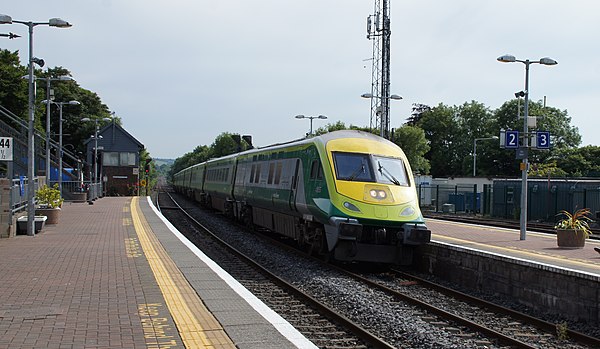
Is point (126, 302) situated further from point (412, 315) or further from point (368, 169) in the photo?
point (368, 169)

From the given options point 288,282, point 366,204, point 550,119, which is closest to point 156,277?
point 288,282

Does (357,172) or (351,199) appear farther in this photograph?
(357,172)

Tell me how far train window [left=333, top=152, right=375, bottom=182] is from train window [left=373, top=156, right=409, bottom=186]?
202mm

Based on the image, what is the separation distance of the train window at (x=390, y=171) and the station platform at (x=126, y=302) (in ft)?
15.3

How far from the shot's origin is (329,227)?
1460 cm

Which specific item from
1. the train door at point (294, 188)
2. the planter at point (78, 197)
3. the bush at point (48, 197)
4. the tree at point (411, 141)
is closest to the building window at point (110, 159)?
the planter at point (78, 197)

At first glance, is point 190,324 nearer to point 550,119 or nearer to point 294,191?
point 294,191

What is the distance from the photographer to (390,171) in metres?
15.4

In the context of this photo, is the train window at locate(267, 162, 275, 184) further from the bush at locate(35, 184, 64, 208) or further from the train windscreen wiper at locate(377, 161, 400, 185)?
the bush at locate(35, 184, 64, 208)

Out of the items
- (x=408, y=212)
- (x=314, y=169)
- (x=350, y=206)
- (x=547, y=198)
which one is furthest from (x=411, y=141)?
(x=350, y=206)

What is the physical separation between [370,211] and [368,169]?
50.7 inches

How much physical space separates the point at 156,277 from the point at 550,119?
→ 82.4 meters

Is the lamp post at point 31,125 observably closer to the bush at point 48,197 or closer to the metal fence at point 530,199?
the bush at point 48,197

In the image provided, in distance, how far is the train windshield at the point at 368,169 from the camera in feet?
49.1
